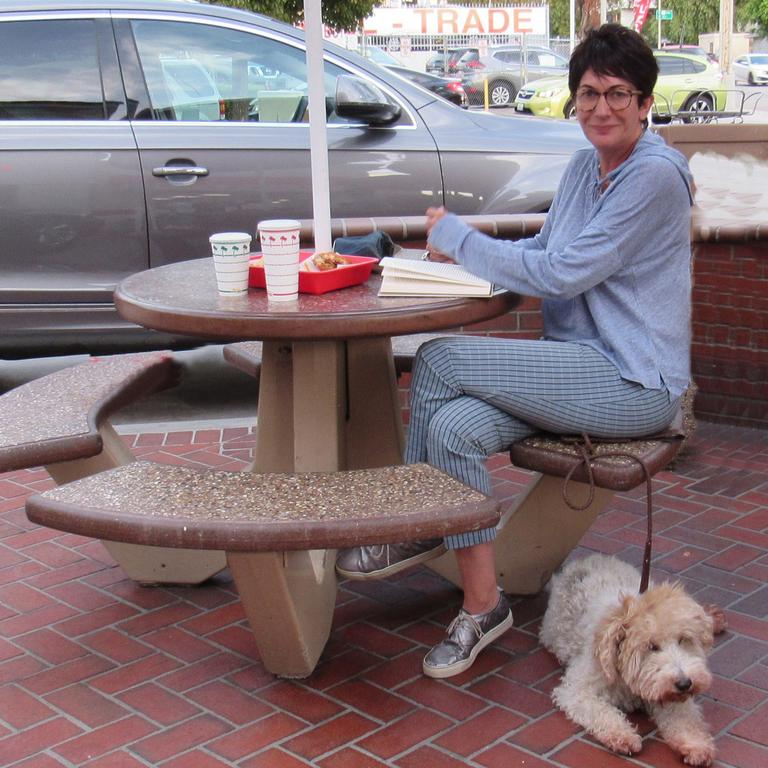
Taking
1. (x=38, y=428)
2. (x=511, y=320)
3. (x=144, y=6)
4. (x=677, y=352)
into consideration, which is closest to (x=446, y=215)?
(x=677, y=352)

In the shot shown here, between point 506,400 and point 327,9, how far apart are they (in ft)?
60.8

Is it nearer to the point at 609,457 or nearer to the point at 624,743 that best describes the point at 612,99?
the point at 609,457

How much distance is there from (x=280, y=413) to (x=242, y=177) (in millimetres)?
2207

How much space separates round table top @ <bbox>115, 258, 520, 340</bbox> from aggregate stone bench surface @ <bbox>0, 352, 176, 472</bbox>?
379 mm

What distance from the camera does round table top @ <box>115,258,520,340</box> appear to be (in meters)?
2.63

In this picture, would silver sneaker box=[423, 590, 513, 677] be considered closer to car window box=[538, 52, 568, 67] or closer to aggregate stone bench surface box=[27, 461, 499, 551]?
aggregate stone bench surface box=[27, 461, 499, 551]

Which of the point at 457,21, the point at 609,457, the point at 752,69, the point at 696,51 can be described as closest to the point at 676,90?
the point at 696,51

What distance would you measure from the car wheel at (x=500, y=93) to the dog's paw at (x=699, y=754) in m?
29.2

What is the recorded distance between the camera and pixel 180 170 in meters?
5.29

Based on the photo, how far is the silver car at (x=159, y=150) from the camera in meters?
5.25

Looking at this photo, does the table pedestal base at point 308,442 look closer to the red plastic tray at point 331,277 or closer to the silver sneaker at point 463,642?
the red plastic tray at point 331,277

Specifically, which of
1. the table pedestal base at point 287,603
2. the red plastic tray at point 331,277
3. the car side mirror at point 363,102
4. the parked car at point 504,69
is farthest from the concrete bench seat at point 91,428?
the parked car at point 504,69

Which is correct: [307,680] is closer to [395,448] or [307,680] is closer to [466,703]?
[466,703]

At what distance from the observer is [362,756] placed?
8.45ft
